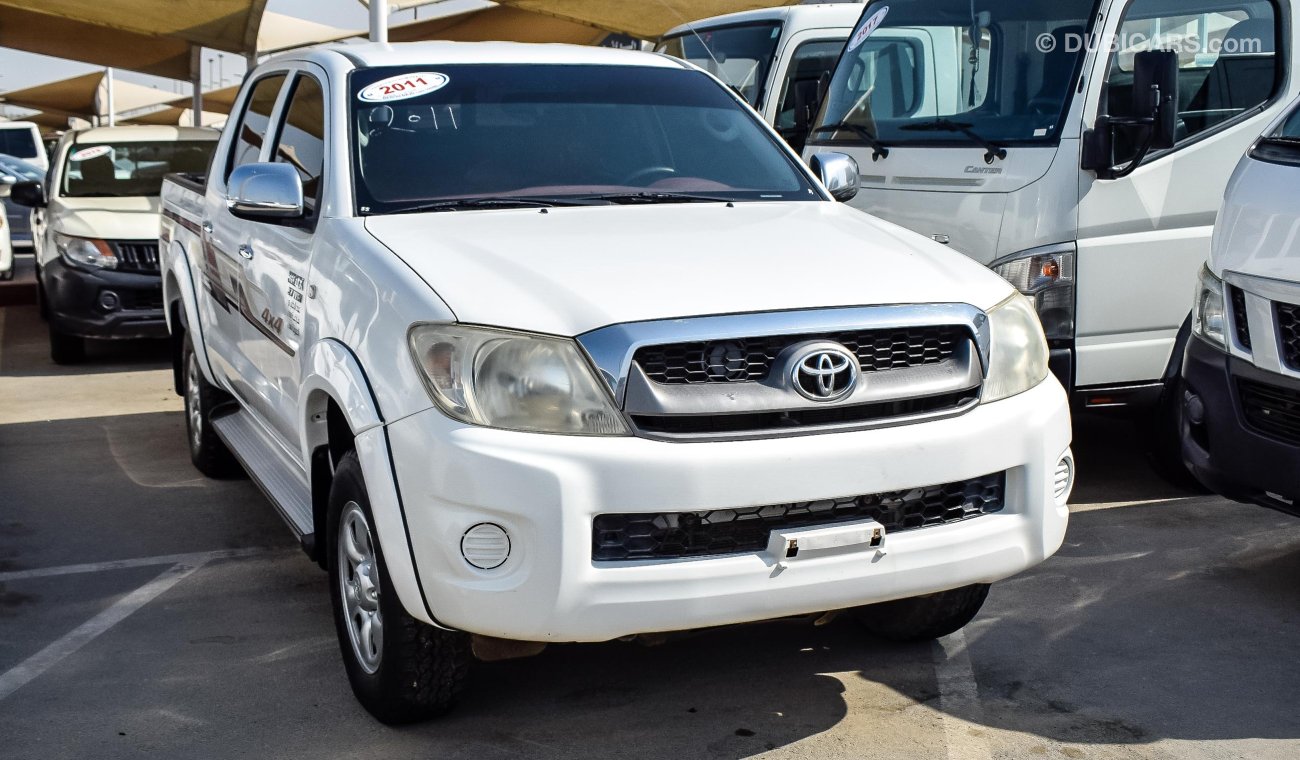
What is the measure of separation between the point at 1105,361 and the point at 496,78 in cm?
284

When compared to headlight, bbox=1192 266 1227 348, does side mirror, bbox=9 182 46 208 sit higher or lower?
lower

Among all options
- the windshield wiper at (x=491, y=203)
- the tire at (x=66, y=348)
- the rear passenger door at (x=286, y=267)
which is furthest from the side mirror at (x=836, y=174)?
the tire at (x=66, y=348)

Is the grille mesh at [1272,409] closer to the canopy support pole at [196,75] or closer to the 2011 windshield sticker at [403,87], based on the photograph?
the 2011 windshield sticker at [403,87]

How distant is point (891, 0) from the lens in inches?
291

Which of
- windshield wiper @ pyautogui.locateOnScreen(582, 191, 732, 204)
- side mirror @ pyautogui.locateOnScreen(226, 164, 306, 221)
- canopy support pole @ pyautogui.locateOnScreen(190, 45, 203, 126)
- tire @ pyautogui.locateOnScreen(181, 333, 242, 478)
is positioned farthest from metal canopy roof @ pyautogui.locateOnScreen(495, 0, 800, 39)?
side mirror @ pyautogui.locateOnScreen(226, 164, 306, 221)

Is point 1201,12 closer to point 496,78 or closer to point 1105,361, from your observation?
point 1105,361

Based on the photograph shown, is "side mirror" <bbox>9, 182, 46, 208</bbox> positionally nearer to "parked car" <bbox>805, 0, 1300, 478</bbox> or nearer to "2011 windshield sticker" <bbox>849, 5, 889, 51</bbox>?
"2011 windshield sticker" <bbox>849, 5, 889, 51</bbox>

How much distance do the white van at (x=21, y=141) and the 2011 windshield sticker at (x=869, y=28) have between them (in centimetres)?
2218

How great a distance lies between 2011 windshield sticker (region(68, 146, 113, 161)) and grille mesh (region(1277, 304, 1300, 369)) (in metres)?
9.00

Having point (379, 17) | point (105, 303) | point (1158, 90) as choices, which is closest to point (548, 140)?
point (1158, 90)

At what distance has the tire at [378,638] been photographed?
3596 mm

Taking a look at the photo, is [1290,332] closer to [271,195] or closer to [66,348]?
[271,195]

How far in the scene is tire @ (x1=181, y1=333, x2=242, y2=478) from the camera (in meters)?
6.37

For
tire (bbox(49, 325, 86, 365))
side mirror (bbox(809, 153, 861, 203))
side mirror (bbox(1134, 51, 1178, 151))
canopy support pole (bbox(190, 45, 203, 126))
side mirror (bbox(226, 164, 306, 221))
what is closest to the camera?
side mirror (bbox(226, 164, 306, 221))
